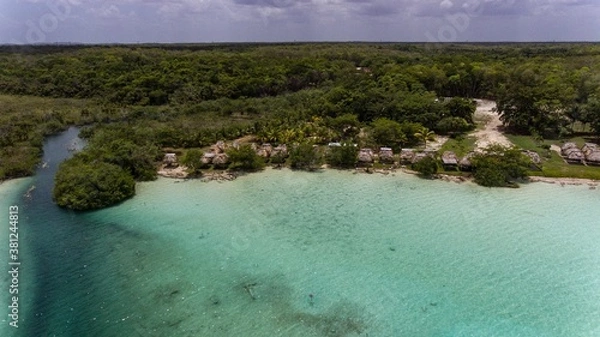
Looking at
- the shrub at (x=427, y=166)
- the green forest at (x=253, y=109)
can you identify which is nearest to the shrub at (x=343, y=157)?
the green forest at (x=253, y=109)

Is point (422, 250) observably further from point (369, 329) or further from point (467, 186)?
point (467, 186)

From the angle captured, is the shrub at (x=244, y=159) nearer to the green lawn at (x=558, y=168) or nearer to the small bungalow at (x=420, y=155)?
the small bungalow at (x=420, y=155)

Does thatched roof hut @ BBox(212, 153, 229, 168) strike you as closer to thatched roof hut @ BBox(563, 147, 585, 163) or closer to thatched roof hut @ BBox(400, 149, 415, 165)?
thatched roof hut @ BBox(400, 149, 415, 165)

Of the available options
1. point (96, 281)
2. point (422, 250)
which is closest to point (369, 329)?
point (422, 250)

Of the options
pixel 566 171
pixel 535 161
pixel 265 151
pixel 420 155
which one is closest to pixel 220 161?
pixel 265 151

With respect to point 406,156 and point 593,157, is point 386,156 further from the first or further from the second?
point 593,157

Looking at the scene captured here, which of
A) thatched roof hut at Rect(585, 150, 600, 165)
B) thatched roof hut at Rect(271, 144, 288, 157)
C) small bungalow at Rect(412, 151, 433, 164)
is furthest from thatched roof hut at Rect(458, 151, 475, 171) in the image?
thatched roof hut at Rect(271, 144, 288, 157)
